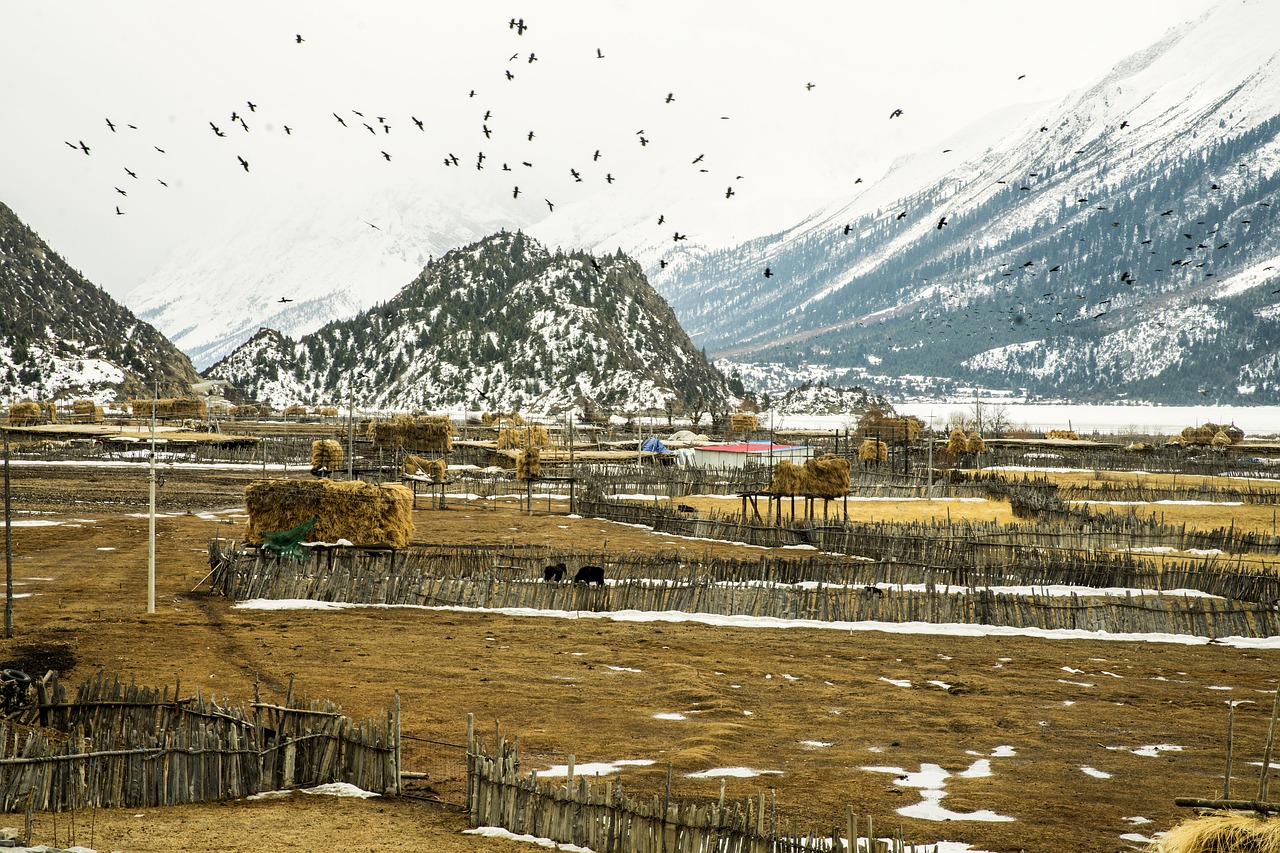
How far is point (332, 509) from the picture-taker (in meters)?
25.6

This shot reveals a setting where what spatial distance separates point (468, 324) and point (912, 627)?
105399 millimetres

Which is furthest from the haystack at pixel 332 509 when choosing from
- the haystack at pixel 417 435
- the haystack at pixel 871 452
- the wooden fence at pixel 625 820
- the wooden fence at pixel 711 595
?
the haystack at pixel 871 452

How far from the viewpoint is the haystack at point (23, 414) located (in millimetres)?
69875

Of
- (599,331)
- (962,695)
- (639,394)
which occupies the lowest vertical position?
(962,695)

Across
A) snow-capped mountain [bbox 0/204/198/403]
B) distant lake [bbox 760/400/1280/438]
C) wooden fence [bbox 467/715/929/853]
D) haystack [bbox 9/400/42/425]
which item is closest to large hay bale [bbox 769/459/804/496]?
wooden fence [bbox 467/715/929/853]

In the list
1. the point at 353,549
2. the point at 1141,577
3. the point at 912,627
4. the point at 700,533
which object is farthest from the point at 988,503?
the point at 353,549

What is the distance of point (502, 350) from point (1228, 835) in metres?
112

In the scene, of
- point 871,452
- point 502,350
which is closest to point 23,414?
point 502,350

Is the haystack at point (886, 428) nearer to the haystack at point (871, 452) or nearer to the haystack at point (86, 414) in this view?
the haystack at point (871, 452)

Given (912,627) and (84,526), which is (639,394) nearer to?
(84,526)

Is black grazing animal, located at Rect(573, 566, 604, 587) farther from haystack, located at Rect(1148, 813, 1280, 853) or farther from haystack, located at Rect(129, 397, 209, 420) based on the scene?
haystack, located at Rect(129, 397, 209, 420)

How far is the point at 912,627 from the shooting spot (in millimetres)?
20438

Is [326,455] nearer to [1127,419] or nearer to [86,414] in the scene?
[86,414]

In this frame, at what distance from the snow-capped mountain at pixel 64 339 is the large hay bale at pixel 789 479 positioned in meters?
73.2
